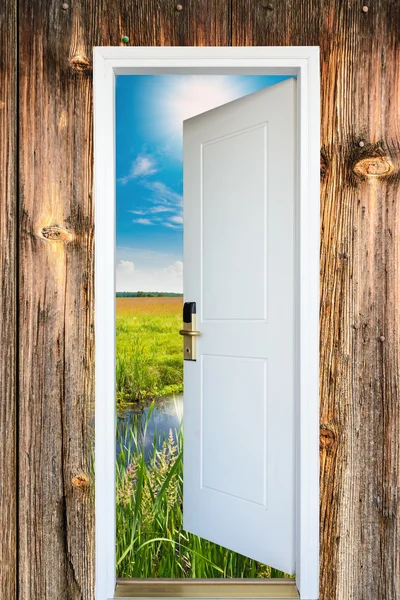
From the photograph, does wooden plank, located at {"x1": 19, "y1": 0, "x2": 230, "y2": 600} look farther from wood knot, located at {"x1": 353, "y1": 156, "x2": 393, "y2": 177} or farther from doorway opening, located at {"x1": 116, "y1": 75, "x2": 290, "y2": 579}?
doorway opening, located at {"x1": 116, "y1": 75, "x2": 290, "y2": 579}

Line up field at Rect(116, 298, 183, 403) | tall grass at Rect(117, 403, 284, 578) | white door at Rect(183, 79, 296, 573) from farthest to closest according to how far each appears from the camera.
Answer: field at Rect(116, 298, 183, 403)
tall grass at Rect(117, 403, 284, 578)
white door at Rect(183, 79, 296, 573)

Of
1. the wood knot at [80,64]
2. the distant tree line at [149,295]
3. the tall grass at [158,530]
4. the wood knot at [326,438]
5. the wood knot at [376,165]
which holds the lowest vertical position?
the tall grass at [158,530]

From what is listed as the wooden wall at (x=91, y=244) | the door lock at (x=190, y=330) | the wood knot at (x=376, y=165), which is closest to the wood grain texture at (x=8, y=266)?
the wooden wall at (x=91, y=244)

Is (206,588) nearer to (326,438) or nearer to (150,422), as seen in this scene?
(326,438)

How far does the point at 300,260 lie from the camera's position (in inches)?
78.4

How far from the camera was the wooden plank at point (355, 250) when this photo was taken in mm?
1971

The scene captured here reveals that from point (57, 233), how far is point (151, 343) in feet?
4.86

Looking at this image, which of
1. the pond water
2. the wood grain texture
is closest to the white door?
the pond water

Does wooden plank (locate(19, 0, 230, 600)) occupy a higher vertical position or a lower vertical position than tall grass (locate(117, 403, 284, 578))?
higher

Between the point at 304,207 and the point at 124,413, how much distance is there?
1.86m

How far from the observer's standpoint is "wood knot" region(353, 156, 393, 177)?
6.48 feet

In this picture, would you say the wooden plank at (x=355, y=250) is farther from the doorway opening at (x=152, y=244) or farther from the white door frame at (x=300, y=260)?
the doorway opening at (x=152, y=244)

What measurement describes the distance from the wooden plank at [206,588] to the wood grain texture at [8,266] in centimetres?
45

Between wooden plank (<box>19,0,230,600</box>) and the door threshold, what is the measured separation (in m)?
0.21
